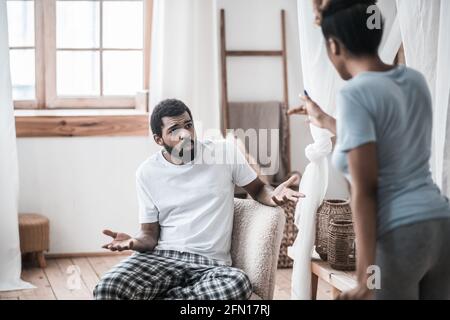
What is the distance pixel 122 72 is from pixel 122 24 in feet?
1.03

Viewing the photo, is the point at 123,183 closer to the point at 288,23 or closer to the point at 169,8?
the point at 169,8

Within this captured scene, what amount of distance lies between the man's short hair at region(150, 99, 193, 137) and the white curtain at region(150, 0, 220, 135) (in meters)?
1.51

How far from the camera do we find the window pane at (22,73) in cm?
450

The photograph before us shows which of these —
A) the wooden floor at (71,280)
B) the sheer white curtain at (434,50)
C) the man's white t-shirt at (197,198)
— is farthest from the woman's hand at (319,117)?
the wooden floor at (71,280)

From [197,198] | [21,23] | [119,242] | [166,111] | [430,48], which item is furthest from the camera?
[21,23]

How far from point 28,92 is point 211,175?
93.6 inches

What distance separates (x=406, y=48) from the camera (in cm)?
290

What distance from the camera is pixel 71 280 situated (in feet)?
12.7

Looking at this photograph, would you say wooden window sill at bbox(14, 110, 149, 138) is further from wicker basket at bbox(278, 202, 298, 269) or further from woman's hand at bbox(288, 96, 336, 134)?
woman's hand at bbox(288, 96, 336, 134)

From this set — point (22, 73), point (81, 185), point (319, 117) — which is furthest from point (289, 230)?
point (319, 117)

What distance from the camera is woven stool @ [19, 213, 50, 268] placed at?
159 inches

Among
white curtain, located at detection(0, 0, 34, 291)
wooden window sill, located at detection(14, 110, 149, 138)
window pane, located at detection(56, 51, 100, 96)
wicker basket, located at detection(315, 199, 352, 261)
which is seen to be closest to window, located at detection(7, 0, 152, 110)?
window pane, located at detection(56, 51, 100, 96)

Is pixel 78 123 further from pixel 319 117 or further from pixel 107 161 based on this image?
pixel 319 117
